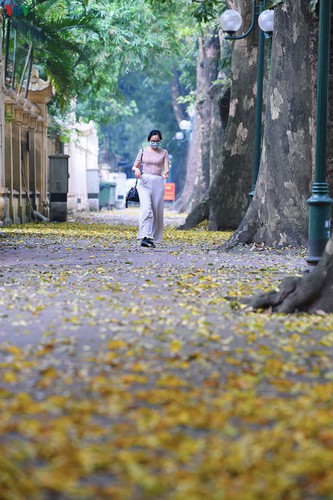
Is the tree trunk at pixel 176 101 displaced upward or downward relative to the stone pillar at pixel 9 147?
upward

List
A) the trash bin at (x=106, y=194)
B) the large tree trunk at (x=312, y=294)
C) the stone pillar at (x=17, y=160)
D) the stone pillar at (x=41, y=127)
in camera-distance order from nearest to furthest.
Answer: the large tree trunk at (x=312, y=294)
the stone pillar at (x=17, y=160)
the stone pillar at (x=41, y=127)
the trash bin at (x=106, y=194)

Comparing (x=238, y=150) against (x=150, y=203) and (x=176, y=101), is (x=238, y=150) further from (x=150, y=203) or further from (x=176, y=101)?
(x=176, y=101)

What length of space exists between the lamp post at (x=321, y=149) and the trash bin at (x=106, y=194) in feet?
147

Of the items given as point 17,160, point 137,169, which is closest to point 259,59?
point 137,169

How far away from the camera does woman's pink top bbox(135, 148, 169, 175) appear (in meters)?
18.8

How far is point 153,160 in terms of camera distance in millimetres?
18797

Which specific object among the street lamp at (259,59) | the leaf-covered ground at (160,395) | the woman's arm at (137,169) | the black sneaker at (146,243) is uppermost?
the street lamp at (259,59)

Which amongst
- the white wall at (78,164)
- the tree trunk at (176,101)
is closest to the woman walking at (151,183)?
the white wall at (78,164)

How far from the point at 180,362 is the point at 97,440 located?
6.33 ft

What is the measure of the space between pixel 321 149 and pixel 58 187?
20.6 meters

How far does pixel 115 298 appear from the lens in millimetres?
9969

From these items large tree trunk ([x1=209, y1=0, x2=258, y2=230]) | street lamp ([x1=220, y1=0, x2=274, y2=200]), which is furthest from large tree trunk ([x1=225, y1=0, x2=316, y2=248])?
large tree trunk ([x1=209, y1=0, x2=258, y2=230])

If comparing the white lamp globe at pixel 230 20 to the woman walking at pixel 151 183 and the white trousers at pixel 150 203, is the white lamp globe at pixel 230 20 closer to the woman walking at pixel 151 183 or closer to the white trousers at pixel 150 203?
the woman walking at pixel 151 183

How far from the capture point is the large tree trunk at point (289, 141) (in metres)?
17.4
